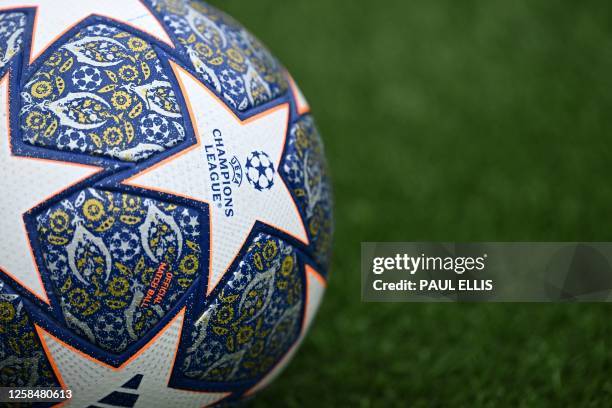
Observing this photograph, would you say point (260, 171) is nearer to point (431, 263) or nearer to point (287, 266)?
point (287, 266)

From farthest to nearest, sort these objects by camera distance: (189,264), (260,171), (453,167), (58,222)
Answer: (453,167), (260,171), (189,264), (58,222)

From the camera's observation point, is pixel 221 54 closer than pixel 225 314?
No

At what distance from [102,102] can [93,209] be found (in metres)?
0.28

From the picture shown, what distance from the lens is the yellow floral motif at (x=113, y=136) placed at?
191 centimetres

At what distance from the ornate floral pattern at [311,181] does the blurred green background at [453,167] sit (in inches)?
28.1

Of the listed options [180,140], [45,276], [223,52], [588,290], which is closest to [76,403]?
[45,276]

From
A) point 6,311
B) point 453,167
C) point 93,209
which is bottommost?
point 6,311

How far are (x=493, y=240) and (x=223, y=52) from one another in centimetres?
204

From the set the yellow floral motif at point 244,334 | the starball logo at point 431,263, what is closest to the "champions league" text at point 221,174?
the yellow floral motif at point 244,334

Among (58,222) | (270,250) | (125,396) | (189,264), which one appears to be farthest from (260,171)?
(125,396)

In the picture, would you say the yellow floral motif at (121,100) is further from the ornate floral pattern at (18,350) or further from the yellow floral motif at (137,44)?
the ornate floral pattern at (18,350)

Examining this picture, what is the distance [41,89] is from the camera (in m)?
1.92

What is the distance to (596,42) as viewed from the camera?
18.0 ft

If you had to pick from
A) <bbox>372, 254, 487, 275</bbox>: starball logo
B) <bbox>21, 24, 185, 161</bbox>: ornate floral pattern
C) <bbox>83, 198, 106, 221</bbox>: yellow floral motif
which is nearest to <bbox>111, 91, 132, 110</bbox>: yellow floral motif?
<bbox>21, 24, 185, 161</bbox>: ornate floral pattern
